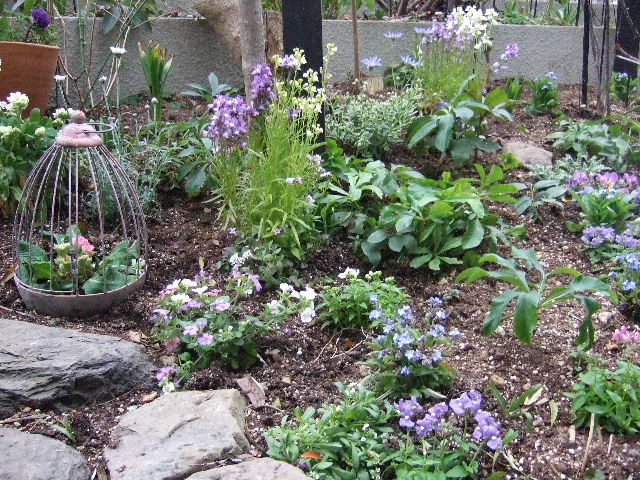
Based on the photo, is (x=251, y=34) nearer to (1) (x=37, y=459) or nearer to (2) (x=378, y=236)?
(2) (x=378, y=236)

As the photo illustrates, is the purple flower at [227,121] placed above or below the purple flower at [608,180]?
above

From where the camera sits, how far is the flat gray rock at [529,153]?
4.56 metres

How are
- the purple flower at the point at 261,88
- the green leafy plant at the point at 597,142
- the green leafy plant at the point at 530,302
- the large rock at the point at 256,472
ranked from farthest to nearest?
1. the green leafy plant at the point at 597,142
2. the purple flower at the point at 261,88
3. the green leafy plant at the point at 530,302
4. the large rock at the point at 256,472

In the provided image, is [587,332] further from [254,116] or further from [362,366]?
[254,116]

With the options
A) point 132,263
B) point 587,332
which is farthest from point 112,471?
point 587,332

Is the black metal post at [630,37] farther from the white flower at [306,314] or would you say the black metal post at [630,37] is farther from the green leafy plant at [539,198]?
the white flower at [306,314]

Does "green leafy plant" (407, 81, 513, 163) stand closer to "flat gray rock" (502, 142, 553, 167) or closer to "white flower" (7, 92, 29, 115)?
"flat gray rock" (502, 142, 553, 167)

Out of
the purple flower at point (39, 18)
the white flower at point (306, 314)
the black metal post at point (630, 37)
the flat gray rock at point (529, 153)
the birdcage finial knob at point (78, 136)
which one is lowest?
the white flower at point (306, 314)

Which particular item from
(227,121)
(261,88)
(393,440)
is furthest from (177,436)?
(261,88)

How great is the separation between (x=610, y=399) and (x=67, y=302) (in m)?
2.25

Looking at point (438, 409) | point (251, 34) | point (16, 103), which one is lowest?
point (438, 409)

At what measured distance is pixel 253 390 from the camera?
2.71 meters

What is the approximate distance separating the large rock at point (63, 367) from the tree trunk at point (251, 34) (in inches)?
73.2

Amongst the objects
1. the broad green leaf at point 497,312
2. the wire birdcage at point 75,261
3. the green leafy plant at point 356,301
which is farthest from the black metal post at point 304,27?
the broad green leaf at point 497,312
